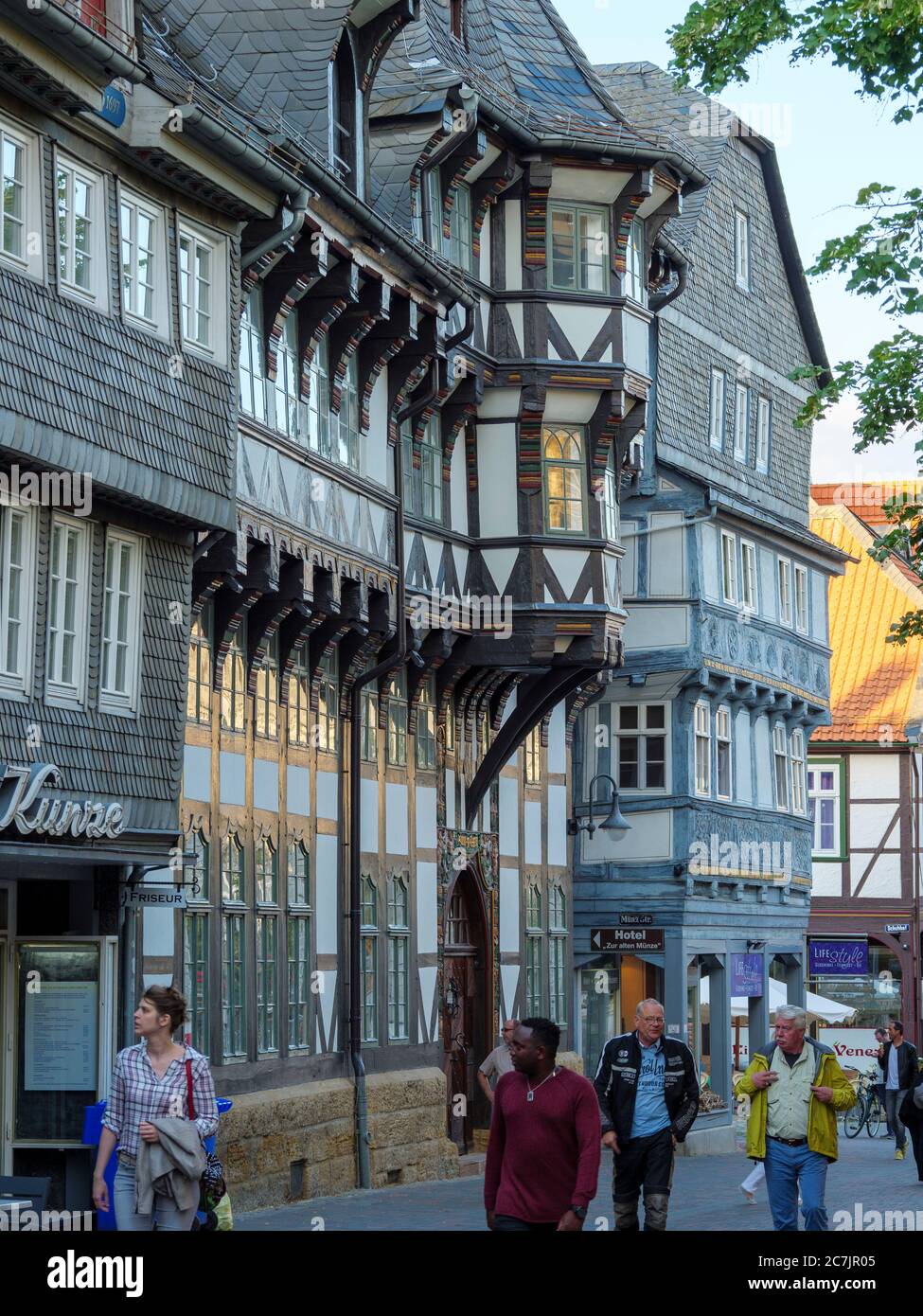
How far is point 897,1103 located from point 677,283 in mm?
12087

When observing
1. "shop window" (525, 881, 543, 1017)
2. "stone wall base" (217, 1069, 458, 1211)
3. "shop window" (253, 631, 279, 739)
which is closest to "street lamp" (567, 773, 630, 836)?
"shop window" (525, 881, 543, 1017)

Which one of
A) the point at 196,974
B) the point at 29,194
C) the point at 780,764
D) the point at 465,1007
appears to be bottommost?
the point at 465,1007

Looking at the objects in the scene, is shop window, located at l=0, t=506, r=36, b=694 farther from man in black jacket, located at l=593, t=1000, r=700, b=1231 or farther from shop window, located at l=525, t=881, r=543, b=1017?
shop window, located at l=525, t=881, r=543, b=1017

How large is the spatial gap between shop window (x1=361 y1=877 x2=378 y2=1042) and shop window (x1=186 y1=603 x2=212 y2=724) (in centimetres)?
508

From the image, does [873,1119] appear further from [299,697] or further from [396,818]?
[299,697]

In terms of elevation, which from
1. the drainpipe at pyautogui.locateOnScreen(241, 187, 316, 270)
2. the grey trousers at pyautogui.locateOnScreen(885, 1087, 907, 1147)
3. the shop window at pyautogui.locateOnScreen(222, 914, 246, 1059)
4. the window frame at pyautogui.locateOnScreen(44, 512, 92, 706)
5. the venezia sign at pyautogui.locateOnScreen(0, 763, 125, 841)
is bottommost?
the grey trousers at pyautogui.locateOnScreen(885, 1087, 907, 1147)

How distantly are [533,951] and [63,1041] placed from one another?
49.3 ft

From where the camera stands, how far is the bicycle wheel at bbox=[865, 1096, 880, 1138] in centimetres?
4461

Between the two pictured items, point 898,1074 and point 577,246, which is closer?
point 577,246

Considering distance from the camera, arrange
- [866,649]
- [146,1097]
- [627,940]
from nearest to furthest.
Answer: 1. [146,1097]
2. [627,940]
3. [866,649]

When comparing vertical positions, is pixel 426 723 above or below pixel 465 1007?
above

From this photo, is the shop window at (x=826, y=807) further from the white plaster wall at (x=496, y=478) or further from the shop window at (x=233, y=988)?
the shop window at (x=233, y=988)

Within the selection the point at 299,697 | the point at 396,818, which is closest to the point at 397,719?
the point at 396,818

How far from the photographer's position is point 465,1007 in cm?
3183
